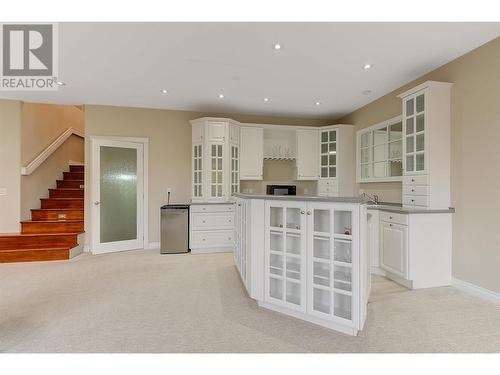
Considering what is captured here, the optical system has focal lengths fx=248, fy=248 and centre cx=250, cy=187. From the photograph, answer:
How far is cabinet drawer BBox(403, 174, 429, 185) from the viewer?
10.0 feet

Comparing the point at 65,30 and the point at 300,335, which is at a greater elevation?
the point at 65,30

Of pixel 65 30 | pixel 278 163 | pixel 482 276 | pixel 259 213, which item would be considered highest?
pixel 65 30

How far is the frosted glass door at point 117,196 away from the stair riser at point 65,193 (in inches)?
50.7

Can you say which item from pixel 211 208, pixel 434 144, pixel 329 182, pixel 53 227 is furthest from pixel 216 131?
pixel 53 227

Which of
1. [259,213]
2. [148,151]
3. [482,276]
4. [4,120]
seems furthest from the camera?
[148,151]

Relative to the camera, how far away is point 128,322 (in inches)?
86.0

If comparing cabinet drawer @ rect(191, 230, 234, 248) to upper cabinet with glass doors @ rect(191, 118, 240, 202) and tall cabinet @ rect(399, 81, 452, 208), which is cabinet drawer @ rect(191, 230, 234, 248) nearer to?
upper cabinet with glass doors @ rect(191, 118, 240, 202)

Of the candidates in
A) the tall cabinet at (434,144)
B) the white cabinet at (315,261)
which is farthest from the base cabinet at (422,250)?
the white cabinet at (315,261)

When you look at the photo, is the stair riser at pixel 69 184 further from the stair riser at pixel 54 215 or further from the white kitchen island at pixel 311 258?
the white kitchen island at pixel 311 258

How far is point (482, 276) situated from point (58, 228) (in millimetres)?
6401

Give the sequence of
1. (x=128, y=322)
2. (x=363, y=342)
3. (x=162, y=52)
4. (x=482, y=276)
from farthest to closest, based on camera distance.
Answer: (x=162, y=52) < (x=482, y=276) < (x=128, y=322) < (x=363, y=342)

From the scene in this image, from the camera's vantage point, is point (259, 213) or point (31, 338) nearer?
point (31, 338)
